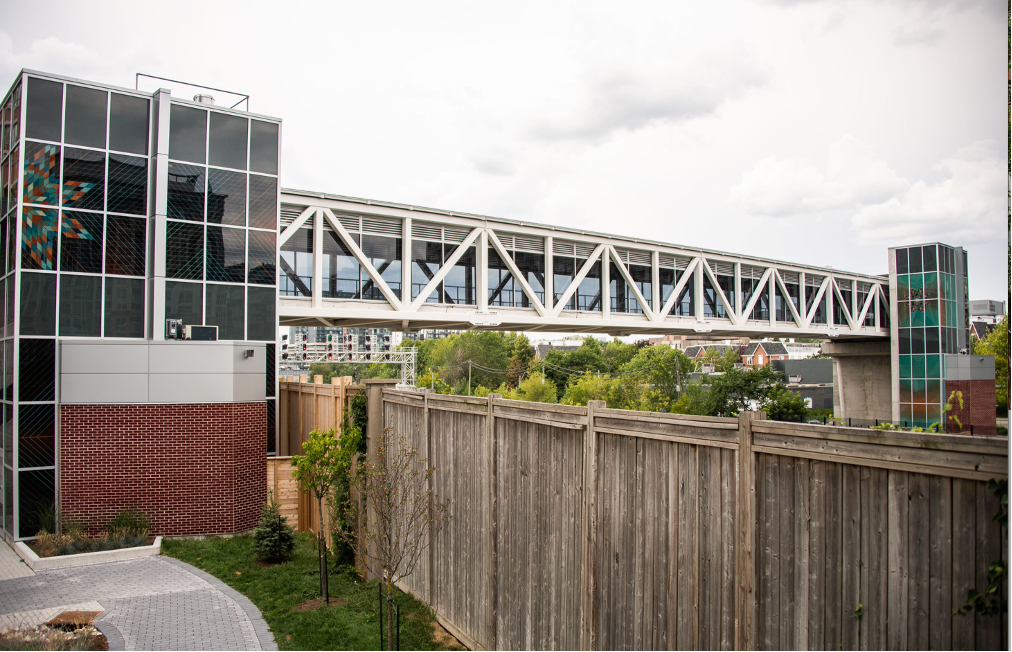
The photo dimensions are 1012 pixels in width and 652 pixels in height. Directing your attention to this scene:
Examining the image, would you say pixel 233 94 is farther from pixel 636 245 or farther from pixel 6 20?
pixel 636 245

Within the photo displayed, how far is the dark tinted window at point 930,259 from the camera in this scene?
42747mm

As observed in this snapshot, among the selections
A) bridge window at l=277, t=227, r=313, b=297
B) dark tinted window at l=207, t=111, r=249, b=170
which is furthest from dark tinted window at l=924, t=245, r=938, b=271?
dark tinted window at l=207, t=111, r=249, b=170

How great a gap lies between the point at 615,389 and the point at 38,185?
4916cm

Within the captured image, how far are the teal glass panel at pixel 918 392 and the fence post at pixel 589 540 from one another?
152 ft

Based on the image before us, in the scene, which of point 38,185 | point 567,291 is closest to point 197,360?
point 38,185

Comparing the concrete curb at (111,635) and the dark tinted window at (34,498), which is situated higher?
the dark tinted window at (34,498)

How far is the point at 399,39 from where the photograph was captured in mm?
8383

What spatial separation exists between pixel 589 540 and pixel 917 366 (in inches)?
1853

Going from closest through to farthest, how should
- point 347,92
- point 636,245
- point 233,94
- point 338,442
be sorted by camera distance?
point 338,442
point 347,92
point 233,94
point 636,245

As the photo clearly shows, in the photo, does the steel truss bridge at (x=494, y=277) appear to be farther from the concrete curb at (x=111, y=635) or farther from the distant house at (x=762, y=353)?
the distant house at (x=762, y=353)

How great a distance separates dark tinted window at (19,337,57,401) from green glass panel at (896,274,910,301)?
4985 centimetres

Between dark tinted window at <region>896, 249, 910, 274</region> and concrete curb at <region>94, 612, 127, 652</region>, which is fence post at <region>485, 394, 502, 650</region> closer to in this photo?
concrete curb at <region>94, 612, 127, 652</region>

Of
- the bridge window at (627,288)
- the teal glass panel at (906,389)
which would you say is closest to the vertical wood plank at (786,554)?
the bridge window at (627,288)

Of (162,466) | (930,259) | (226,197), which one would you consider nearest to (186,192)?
(226,197)
